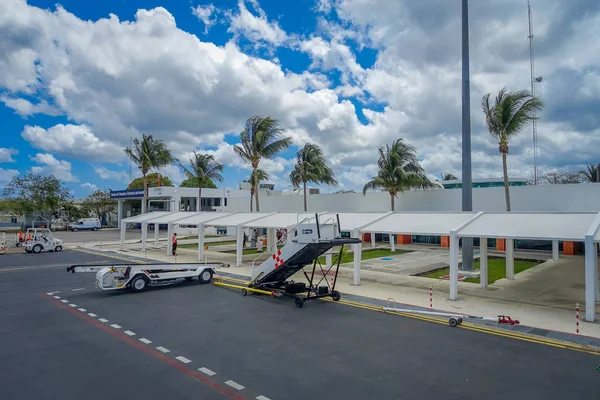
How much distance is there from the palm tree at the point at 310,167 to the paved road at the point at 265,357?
22.7 m

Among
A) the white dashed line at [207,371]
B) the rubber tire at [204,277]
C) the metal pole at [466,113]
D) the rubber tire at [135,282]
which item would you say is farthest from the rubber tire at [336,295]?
the metal pole at [466,113]

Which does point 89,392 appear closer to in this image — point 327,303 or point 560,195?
point 327,303

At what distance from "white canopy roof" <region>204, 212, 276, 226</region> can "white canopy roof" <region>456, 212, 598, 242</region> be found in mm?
14084

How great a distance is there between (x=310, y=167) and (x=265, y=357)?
27.9 m

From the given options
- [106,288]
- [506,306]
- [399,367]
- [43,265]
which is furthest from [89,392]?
[43,265]

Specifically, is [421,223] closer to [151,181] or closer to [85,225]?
[85,225]

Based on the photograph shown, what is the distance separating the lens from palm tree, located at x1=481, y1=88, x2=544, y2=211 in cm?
2520

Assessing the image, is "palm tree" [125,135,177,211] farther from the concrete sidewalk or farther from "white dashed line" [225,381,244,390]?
"white dashed line" [225,381,244,390]

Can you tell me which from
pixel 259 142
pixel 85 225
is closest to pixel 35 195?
pixel 85 225

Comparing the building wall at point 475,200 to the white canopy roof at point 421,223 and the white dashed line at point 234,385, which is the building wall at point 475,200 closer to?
the white canopy roof at point 421,223

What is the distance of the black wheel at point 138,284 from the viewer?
17.2 metres

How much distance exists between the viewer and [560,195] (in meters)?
29.9

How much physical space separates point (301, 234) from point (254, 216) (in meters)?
12.8

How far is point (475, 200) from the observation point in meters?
34.0
